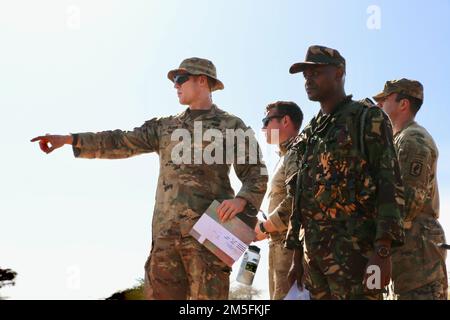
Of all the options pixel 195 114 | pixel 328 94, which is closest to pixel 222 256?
pixel 195 114

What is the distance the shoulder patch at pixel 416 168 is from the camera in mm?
6637

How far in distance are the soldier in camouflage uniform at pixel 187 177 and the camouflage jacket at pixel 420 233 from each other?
1.36m

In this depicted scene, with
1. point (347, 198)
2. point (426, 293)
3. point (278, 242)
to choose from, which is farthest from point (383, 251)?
point (278, 242)

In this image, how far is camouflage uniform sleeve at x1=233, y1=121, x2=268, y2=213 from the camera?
6738mm

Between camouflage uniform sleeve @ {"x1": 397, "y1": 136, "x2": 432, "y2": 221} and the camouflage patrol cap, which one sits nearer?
the camouflage patrol cap

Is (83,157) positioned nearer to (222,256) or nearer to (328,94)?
(222,256)

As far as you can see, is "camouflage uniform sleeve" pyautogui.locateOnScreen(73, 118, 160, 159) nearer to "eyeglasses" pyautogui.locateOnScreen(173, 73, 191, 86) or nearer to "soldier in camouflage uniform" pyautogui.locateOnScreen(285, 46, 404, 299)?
"eyeglasses" pyautogui.locateOnScreen(173, 73, 191, 86)

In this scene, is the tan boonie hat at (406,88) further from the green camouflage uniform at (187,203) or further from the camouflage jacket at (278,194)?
the green camouflage uniform at (187,203)

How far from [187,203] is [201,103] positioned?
108 cm

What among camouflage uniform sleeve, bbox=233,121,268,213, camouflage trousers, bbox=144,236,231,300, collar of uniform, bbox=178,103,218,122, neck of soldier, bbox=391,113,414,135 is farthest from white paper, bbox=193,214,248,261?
neck of soldier, bbox=391,113,414,135

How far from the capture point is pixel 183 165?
22.4 feet

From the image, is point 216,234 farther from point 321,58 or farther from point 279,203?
point 321,58
